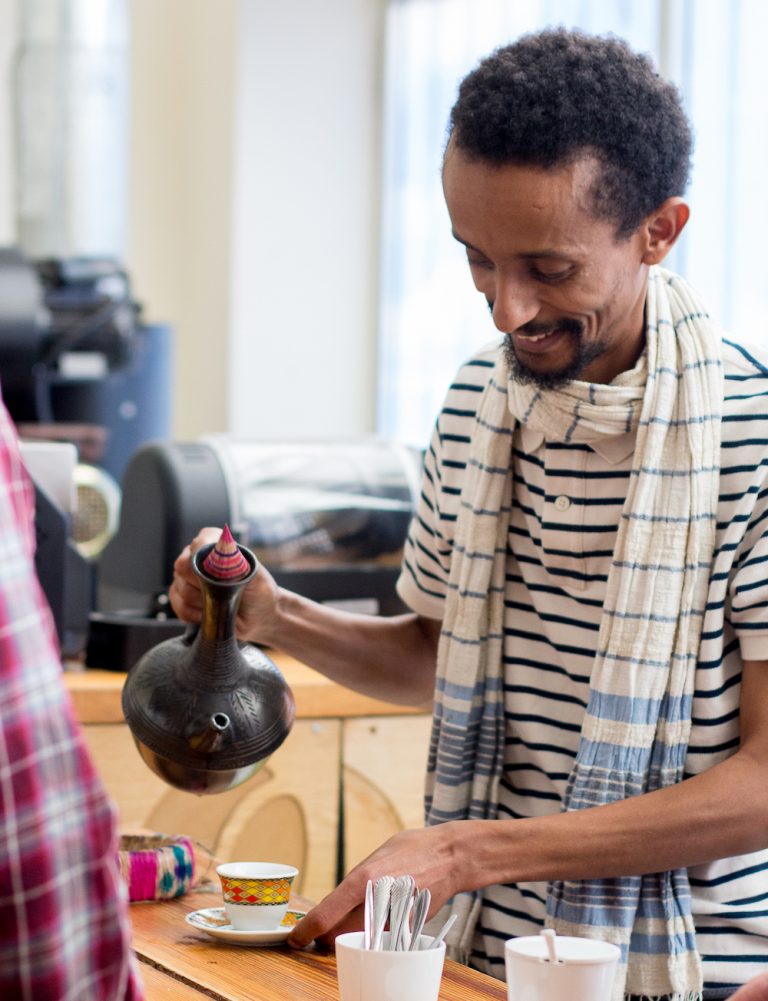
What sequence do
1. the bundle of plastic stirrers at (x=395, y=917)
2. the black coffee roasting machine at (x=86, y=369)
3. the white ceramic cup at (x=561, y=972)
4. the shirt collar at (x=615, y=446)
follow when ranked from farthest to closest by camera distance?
the black coffee roasting machine at (x=86, y=369), the shirt collar at (x=615, y=446), the bundle of plastic stirrers at (x=395, y=917), the white ceramic cup at (x=561, y=972)

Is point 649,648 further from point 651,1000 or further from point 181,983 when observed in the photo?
point 181,983

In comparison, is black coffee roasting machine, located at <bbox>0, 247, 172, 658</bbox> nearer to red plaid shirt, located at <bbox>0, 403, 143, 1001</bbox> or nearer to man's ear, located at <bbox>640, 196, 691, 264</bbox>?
man's ear, located at <bbox>640, 196, 691, 264</bbox>

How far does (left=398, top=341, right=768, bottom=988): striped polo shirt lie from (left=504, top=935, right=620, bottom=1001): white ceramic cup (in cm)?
41

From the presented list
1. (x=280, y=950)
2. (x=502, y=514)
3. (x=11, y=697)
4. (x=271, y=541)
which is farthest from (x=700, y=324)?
(x=271, y=541)

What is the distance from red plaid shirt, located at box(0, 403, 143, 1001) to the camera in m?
0.56

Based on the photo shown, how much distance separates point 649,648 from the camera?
1.29 m

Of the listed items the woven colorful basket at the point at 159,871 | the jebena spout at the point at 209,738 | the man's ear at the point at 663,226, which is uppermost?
the man's ear at the point at 663,226

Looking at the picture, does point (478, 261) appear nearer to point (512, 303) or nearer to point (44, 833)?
point (512, 303)

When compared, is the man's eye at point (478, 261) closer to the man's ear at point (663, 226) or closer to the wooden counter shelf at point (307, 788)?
the man's ear at point (663, 226)

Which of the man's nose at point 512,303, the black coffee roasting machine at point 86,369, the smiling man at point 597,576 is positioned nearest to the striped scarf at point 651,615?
the smiling man at point 597,576

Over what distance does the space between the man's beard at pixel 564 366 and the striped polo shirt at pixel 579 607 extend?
0.30 ft

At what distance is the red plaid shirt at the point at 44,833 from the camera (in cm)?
56

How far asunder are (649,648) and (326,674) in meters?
0.44

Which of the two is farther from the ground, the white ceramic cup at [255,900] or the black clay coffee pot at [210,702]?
the black clay coffee pot at [210,702]
